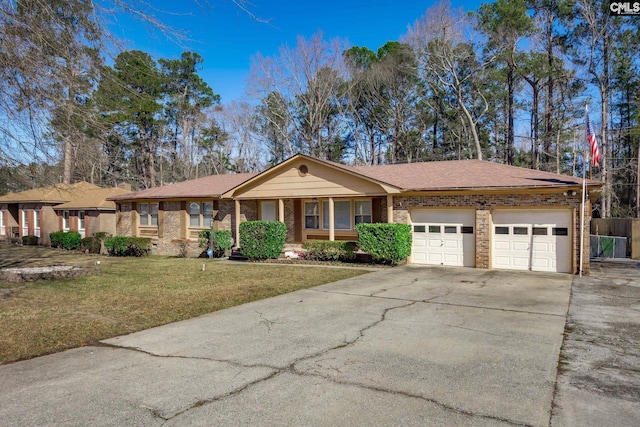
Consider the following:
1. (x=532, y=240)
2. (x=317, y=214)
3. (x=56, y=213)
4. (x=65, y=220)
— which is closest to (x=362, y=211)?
(x=317, y=214)

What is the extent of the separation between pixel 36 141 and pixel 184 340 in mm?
4359

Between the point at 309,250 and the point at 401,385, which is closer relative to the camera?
the point at 401,385

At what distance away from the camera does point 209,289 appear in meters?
10.5

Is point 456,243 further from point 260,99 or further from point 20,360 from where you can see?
point 260,99

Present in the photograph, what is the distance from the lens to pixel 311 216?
1909cm

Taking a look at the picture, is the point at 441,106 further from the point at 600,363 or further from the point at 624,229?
the point at 600,363

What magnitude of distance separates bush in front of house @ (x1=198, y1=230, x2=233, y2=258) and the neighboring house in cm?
760

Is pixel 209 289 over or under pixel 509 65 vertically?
under

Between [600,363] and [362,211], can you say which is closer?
[600,363]

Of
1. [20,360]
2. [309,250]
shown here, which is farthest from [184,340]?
[309,250]

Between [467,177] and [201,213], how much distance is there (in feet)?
41.5

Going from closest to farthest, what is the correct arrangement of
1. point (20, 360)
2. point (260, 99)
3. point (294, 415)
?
point (294, 415), point (20, 360), point (260, 99)

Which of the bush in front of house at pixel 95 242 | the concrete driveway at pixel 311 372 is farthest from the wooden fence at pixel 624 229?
the bush in front of house at pixel 95 242

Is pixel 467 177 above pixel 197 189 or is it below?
below
